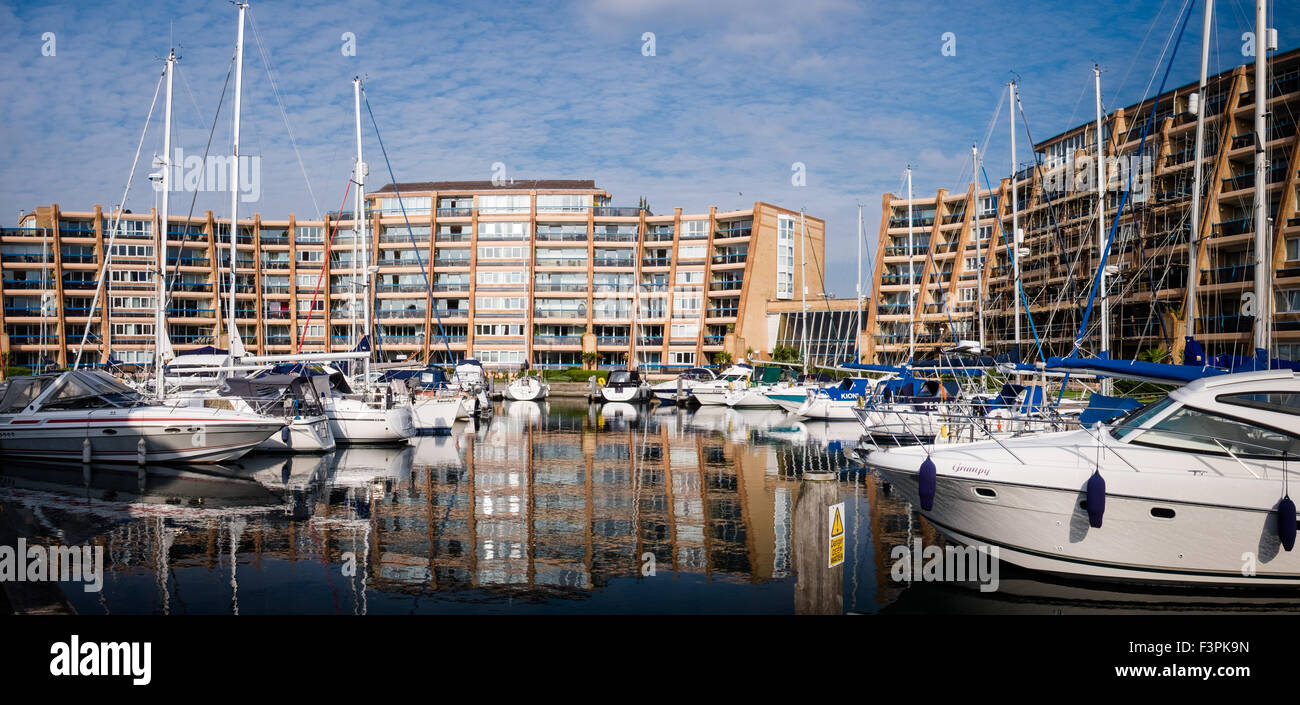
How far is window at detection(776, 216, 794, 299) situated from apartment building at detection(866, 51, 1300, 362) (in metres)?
17.3

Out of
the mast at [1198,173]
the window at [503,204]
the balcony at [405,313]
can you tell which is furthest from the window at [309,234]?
the mast at [1198,173]

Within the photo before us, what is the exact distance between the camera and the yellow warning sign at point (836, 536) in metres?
10.2

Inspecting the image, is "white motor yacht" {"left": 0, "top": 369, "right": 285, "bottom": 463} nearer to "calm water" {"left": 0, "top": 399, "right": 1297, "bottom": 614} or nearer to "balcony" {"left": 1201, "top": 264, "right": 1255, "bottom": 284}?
"calm water" {"left": 0, "top": 399, "right": 1297, "bottom": 614}

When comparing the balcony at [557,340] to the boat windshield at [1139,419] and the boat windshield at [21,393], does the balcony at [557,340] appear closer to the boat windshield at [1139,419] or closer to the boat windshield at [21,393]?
the boat windshield at [21,393]

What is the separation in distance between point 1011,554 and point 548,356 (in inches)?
3083

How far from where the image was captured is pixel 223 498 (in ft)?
63.7

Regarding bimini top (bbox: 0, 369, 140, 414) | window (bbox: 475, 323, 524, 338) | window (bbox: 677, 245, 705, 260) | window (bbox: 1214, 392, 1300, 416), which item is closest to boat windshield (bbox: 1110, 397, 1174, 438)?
window (bbox: 1214, 392, 1300, 416)

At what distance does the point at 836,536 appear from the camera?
10.3 m

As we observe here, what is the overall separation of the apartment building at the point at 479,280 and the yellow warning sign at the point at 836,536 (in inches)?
2964

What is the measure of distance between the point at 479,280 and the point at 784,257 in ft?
97.8

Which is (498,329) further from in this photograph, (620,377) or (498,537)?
(498,537)

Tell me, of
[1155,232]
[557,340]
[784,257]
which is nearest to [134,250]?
[557,340]

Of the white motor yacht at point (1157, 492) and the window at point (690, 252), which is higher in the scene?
the window at point (690, 252)
